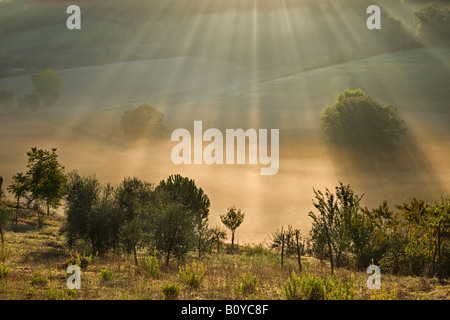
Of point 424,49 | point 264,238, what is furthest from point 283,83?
point 264,238

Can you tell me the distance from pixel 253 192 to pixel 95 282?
4060 cm

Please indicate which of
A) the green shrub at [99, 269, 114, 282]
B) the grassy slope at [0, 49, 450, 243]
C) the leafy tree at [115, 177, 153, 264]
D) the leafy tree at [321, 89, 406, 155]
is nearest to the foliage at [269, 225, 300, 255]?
the grassy slope at [0, 49, 450, 243]

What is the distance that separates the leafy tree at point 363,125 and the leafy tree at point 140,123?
42.5 meters

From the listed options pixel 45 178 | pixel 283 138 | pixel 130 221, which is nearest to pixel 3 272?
pixel 130 221

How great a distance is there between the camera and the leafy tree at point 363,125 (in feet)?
234

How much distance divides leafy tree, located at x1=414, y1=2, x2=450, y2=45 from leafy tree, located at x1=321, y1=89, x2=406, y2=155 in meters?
84.4

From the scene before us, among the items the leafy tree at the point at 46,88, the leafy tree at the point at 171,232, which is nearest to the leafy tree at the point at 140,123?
the leafy tree at the point at 46,88

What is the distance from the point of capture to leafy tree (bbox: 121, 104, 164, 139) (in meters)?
92.9

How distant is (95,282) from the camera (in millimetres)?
20547

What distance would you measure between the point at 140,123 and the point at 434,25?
11603 centimetres

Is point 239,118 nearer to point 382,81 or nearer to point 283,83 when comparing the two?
point 283,83

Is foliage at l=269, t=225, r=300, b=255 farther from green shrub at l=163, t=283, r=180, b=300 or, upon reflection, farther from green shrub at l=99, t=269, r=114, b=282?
green shrub at l=163, t=283, r=180, b=300

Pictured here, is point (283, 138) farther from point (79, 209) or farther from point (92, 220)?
point (92, 220)

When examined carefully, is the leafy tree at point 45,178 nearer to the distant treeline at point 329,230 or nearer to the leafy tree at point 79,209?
the distant treeline at point 329,230
